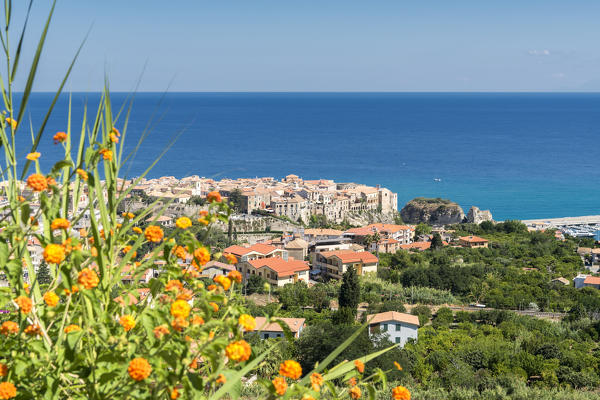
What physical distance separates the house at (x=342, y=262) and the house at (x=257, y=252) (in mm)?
1506

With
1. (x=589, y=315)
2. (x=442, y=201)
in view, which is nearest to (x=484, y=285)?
(x=589, y=315)

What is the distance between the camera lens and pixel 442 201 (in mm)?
38531

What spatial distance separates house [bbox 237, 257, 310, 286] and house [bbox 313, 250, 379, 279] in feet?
4.11

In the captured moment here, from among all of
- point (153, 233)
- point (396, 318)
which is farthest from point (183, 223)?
point (396, 318)

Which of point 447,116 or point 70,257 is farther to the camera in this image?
point 447,116

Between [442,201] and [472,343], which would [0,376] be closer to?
[472,343]

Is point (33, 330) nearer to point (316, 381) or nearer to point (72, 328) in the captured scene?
point (72, 328)

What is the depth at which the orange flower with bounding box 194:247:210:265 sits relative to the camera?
60.9 inches

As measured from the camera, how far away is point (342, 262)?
2088 cm

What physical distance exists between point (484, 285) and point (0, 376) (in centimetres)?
1834

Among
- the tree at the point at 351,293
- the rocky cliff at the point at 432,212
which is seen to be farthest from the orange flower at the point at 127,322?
the rocky cliff at the point at 432,212

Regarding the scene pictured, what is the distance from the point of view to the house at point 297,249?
23.8m

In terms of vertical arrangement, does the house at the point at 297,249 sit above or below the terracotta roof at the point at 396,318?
below

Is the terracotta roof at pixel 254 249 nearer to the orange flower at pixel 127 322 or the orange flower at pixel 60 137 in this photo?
the orange flower at pixel 60 137
